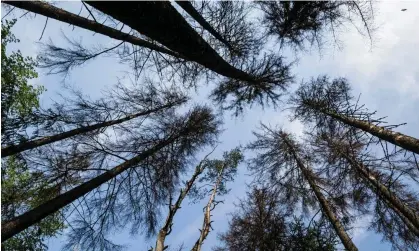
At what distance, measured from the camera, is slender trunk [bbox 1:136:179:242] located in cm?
460

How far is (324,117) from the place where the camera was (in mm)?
10758

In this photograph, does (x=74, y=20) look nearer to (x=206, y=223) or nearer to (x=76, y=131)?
(x=76, y=131)

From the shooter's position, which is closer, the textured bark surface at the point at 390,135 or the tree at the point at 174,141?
the textured bark surface at the point at 390,135

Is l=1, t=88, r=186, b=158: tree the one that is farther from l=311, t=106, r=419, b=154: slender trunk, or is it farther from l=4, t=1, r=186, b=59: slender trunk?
l=311, t=106, r=419, b=154: slender trunk

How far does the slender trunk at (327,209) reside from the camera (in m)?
8.38

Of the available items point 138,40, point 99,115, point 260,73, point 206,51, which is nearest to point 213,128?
point 260,73

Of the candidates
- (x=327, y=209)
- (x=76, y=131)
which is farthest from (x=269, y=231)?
(x=76, y=131)

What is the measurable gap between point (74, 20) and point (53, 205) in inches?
170

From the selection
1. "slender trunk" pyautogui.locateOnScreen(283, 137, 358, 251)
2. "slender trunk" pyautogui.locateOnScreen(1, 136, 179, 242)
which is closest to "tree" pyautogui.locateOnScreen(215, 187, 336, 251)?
"slender trunk" pyautogui.locateOnScreen(283, 137, 358, 251)

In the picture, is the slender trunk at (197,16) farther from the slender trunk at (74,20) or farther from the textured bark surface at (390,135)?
the textured bark surface at (390,135)

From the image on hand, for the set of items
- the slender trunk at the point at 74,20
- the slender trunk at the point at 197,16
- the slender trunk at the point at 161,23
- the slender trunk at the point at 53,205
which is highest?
the slender trunk at the point at 74,20

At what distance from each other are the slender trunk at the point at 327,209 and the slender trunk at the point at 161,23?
6406 mm

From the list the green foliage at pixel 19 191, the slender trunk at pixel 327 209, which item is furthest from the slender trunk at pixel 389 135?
the green foliage at pixel 19 191

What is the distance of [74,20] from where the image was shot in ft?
23.4
